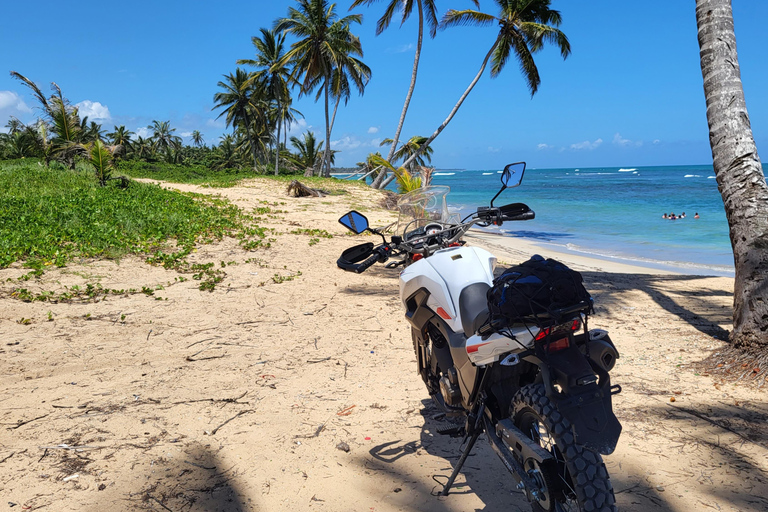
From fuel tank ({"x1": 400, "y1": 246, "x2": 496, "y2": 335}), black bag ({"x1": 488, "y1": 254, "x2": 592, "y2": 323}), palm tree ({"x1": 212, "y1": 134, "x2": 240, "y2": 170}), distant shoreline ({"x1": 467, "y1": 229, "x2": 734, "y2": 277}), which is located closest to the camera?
black bag ({"x1": 488, "y1": 254, "x2": 592, "y2": 323})

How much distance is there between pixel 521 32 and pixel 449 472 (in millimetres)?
22930

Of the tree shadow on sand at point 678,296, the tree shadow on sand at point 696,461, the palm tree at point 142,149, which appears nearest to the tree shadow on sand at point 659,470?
the tree shadow on sand at point 696,461

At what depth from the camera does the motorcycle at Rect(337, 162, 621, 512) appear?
1.82 m

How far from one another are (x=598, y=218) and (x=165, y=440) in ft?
80.2

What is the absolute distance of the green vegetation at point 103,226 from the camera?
6.63 metres

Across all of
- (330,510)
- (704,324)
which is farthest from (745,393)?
(330,510)

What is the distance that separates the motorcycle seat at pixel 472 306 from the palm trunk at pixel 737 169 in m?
3.12

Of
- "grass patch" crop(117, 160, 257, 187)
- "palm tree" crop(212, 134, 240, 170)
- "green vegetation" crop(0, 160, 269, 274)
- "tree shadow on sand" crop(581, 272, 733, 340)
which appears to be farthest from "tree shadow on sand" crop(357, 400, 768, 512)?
"palm tree" crop(212, 134, 240, 170)

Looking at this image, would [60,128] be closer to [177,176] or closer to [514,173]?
[177,176]

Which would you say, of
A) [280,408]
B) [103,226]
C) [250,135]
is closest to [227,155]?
[250,135]

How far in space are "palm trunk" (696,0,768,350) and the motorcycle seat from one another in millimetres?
3124

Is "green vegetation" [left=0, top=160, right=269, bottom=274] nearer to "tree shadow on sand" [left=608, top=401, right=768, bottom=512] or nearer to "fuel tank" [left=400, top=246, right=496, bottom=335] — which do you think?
"fuel tank" [left=400, top=246, right=496, bottom=335]

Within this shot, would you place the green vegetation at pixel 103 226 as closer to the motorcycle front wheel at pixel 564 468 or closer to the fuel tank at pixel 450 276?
the fuel tank at pixel 450 276

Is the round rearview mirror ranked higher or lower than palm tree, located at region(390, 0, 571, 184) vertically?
lower
